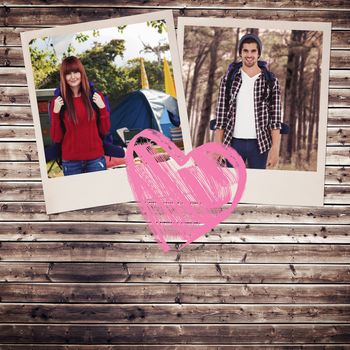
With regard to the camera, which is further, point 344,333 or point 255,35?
point 344,333

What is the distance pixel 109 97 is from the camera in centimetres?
186

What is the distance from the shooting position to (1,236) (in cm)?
191

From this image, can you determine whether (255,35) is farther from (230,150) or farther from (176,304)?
(176,304)

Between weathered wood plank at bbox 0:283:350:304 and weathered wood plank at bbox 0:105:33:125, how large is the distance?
647 mm

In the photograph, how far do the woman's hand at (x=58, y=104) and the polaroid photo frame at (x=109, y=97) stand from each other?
3cm

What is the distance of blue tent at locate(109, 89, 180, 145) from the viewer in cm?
186

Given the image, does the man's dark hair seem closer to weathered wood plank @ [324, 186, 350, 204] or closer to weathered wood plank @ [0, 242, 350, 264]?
Answer: weathered wood plank @ [324, 186, 350, 204]

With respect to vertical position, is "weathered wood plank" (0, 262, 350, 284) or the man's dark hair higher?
the man's dark hair

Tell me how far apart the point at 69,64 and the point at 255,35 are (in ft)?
2.38

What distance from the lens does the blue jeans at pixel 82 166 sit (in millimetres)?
1861

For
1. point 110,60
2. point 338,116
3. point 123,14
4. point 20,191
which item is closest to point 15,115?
point 20,191

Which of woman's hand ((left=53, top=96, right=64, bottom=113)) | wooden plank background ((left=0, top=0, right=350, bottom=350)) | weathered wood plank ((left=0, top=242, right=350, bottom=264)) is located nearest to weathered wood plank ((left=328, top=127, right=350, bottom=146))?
wooden plank background ((left=0, top=0, right=350, bottom=350))

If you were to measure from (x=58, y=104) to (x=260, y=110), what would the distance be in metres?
0.79

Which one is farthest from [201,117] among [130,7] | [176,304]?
[176,304]
